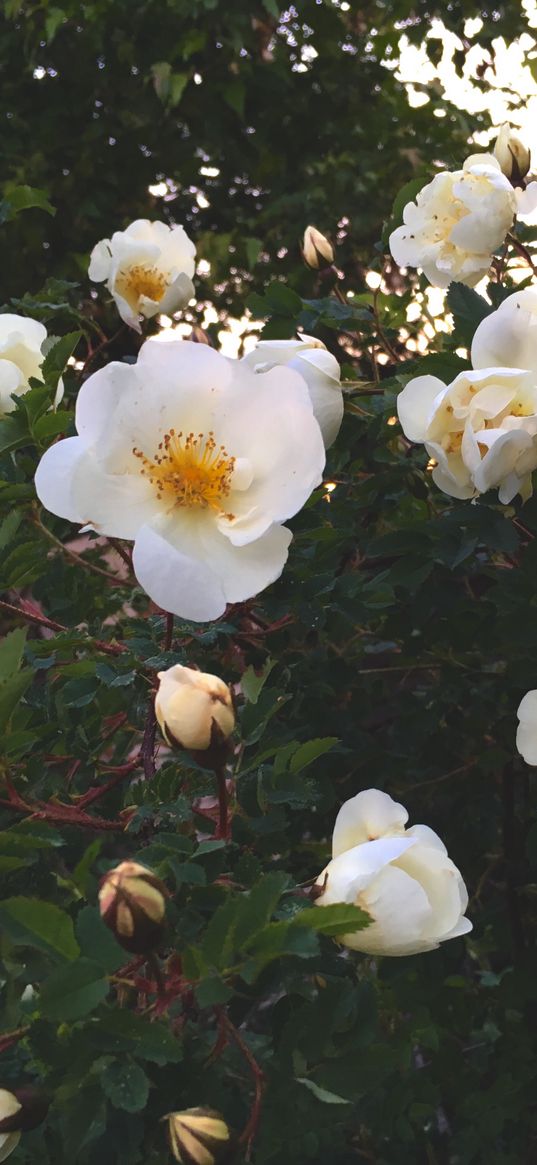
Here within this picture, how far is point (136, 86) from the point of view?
1.93 meters

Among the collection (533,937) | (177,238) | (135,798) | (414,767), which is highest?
(177,238)

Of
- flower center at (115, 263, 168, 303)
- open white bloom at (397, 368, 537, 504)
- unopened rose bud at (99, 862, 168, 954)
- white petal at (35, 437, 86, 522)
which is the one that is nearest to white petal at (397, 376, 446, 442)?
open white bloom at (397, 368, 537, 504)

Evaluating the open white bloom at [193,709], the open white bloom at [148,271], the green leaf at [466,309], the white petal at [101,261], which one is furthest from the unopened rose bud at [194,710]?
the white petal at [101,261]

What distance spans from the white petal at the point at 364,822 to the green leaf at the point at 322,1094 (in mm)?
116

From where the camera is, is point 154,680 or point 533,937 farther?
point 533,937

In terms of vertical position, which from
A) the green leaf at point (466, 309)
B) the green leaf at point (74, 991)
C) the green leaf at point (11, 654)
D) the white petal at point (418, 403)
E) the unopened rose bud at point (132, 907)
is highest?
the green leaf at point (466, 309)

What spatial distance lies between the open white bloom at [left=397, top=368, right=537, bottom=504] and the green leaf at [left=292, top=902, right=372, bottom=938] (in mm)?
258

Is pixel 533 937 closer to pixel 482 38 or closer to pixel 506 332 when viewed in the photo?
pixel 506 332

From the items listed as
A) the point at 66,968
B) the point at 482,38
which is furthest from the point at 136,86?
the point at 66,968

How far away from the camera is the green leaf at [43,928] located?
1.37 feet

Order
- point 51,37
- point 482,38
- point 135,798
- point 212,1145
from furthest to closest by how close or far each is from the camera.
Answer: point 482,38, point 51,37, point 135,798, point 212,1145

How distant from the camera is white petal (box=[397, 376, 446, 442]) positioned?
61cm

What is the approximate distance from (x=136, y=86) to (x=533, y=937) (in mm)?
1740

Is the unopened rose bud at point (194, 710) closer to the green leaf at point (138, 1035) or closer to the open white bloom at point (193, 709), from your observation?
the open white bloom at point (193, 709)
